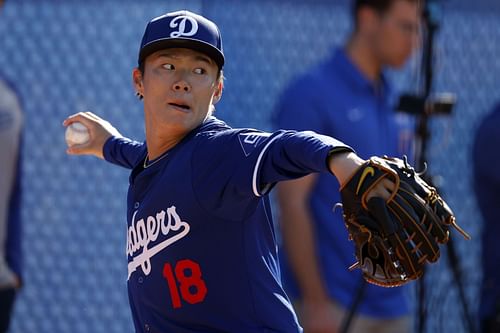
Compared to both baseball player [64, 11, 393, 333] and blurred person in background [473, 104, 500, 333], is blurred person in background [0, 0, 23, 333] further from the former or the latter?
blurred person in background [473, 104, 500, 333]

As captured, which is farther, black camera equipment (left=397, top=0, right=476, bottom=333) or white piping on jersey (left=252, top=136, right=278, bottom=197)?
black camera equipment (left=397, top=0, right=476, bottom=333)

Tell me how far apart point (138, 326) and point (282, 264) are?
1.90 m

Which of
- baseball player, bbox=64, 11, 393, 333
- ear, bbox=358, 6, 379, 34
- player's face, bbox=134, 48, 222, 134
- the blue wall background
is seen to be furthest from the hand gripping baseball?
ear, bbox=358, 6, 379, 34

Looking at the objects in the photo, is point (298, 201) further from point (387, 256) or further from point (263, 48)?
point (387, 256)

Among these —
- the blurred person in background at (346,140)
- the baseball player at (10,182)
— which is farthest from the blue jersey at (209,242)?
the blurred person in background at (346,140)

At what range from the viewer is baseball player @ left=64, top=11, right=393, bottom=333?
2.81m

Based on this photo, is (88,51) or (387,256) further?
(88,51)

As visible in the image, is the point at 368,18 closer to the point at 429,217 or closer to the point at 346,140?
the point at 346,140

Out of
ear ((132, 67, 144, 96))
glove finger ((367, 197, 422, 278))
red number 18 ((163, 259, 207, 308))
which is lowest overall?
red number 18 ((163, 259, 207, 308))

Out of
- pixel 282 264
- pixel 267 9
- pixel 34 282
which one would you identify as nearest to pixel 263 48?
pixel 267 9

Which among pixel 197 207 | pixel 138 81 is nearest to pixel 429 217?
pixel 197 207

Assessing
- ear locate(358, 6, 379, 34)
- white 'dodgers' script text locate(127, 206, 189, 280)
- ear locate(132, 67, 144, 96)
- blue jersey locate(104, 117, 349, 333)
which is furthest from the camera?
ear locate(358, 6, 379, 34)

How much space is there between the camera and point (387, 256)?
2.53 meters

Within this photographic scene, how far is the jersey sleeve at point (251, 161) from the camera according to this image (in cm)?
250
